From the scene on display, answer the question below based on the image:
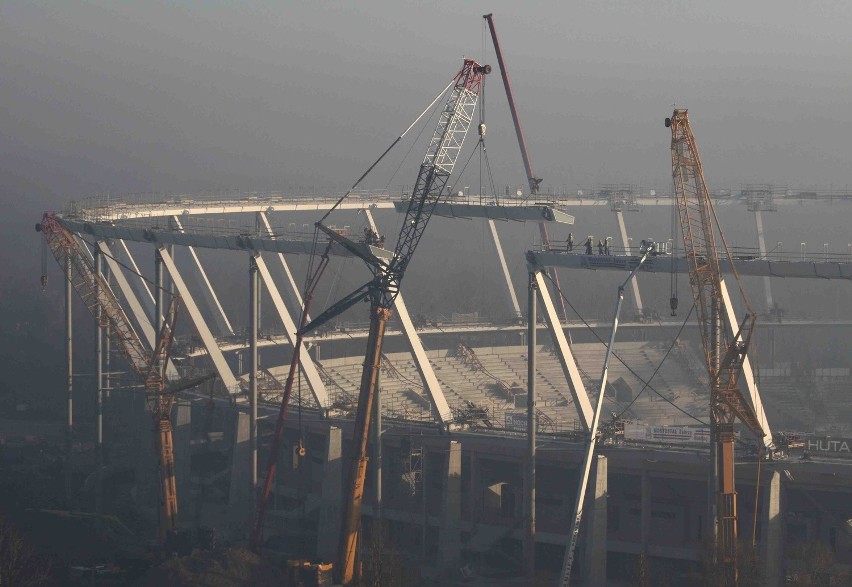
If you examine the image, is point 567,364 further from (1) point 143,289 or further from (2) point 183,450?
(1) point 143,289

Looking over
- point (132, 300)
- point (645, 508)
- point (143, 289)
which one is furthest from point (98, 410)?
point (645, 508)

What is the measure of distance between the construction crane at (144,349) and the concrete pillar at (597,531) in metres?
8.43

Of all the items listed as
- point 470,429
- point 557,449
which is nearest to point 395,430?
point 470,429

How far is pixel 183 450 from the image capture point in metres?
30.5

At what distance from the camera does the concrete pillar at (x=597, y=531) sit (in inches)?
898

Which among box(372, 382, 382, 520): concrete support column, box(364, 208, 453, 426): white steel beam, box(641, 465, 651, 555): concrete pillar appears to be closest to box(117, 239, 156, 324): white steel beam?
box(364, 208, 453, 426): white steel beam

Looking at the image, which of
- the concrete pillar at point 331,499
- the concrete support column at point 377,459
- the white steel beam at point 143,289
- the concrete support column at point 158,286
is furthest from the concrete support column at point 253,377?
the white steel beam at point 143,289

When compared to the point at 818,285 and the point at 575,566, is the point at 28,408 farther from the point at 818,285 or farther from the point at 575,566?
the point at 818,285

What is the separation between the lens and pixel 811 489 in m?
22.5

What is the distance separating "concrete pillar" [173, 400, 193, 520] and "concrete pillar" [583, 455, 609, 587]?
430 inches

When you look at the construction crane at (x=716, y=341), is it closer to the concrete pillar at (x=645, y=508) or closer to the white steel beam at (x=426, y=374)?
the concrete pillar at (x=645, y=508)

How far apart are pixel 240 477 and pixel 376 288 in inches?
322

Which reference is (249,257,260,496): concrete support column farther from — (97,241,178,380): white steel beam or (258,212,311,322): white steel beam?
(258,212,311,322): white steel beam

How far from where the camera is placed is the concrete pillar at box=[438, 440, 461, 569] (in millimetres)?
24766
